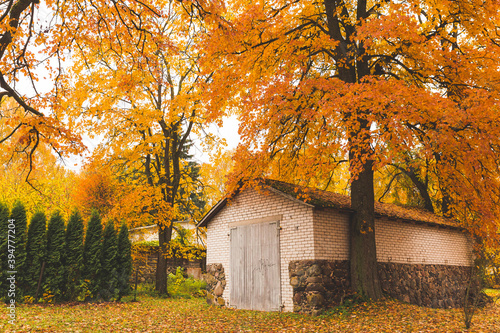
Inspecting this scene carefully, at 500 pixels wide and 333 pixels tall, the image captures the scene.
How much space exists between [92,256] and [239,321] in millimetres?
6462

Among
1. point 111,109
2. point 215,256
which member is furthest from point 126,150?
point 215,256

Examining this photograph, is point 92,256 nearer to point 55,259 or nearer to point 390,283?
point 55,259

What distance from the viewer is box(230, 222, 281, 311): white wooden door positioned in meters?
12.0

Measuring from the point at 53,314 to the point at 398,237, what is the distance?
11.1 metres

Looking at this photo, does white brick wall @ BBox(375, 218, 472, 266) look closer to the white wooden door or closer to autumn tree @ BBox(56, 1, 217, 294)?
the white wooden door

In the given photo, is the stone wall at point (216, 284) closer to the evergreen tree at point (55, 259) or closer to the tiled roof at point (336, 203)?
the tiled roof at point (336, 203)

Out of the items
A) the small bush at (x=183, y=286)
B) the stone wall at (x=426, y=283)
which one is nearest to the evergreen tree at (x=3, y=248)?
the small bush at (x=183, y=286)

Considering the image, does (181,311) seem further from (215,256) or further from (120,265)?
(120,265)

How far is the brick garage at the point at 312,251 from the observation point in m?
11.2

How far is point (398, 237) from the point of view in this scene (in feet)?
44.2

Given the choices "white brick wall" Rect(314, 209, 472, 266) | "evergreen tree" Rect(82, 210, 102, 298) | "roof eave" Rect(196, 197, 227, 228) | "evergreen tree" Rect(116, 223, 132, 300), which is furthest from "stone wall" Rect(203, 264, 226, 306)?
"white brick wall" Rect(314, 209, 472, 266)

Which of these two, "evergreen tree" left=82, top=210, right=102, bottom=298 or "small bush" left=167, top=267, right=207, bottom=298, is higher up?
"evergreen tree" left=82, top=210, right=102, bottom=298

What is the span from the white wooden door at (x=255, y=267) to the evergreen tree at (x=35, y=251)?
20.8 feet

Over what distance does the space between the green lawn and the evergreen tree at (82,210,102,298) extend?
1515mm
